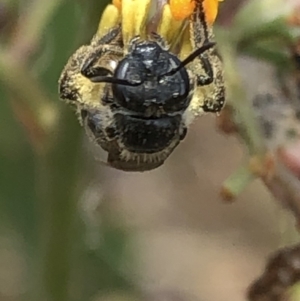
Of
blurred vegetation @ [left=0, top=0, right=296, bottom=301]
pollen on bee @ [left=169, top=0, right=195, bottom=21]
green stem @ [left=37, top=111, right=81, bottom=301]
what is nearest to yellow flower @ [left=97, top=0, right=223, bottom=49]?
pollen on bee @ [left=169, top=0, right=195, bottom=21]

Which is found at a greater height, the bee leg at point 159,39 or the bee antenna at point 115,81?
the bee leg at point 159,39

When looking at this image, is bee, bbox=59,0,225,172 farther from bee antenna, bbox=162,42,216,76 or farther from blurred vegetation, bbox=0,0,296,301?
blurred vegetation, bbox=0,0,296,301

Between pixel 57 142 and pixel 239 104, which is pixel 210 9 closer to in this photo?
pixel 239 104

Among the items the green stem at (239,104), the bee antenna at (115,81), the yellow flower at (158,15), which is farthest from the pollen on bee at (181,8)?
the green stem at (239,104)

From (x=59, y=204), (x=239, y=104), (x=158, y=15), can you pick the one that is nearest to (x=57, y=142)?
(x=59, y=204)

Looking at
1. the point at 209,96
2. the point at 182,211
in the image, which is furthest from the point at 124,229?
the point at 209,96

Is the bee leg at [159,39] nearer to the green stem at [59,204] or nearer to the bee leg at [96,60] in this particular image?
the bee leg at [96,60]
